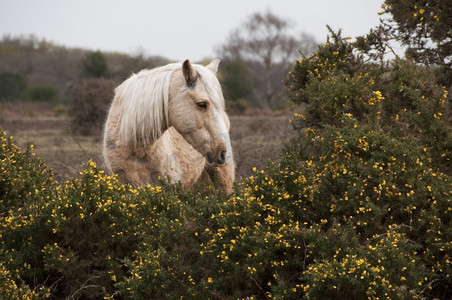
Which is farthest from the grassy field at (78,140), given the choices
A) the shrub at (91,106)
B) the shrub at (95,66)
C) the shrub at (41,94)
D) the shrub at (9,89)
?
the shrub at (9,89)

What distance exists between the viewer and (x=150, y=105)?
5430 mm

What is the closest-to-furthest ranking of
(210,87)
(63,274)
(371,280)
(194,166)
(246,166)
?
(371,280)
(63,274)
(210,87)
(194,166)
(246,166)

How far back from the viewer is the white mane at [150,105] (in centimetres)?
538

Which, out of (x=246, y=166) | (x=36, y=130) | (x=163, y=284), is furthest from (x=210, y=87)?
(x=36, y=130)

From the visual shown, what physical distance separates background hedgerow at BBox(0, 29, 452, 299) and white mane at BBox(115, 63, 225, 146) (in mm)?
736

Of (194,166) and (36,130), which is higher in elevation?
(194,166)

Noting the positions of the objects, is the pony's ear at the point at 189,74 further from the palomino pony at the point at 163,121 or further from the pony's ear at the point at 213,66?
the pony's ear at the point at 213,66

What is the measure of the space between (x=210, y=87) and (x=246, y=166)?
15.5ft

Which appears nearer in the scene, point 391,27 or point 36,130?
point 391,27

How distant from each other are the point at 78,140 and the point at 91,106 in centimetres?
299

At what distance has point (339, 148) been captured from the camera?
4406mm

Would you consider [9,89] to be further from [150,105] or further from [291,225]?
[291,225]

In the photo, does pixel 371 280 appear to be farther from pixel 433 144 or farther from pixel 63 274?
pixel 63 274

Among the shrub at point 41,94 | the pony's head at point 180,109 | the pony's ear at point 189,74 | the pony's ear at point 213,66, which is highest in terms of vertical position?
the pony's ear at point 213,66
